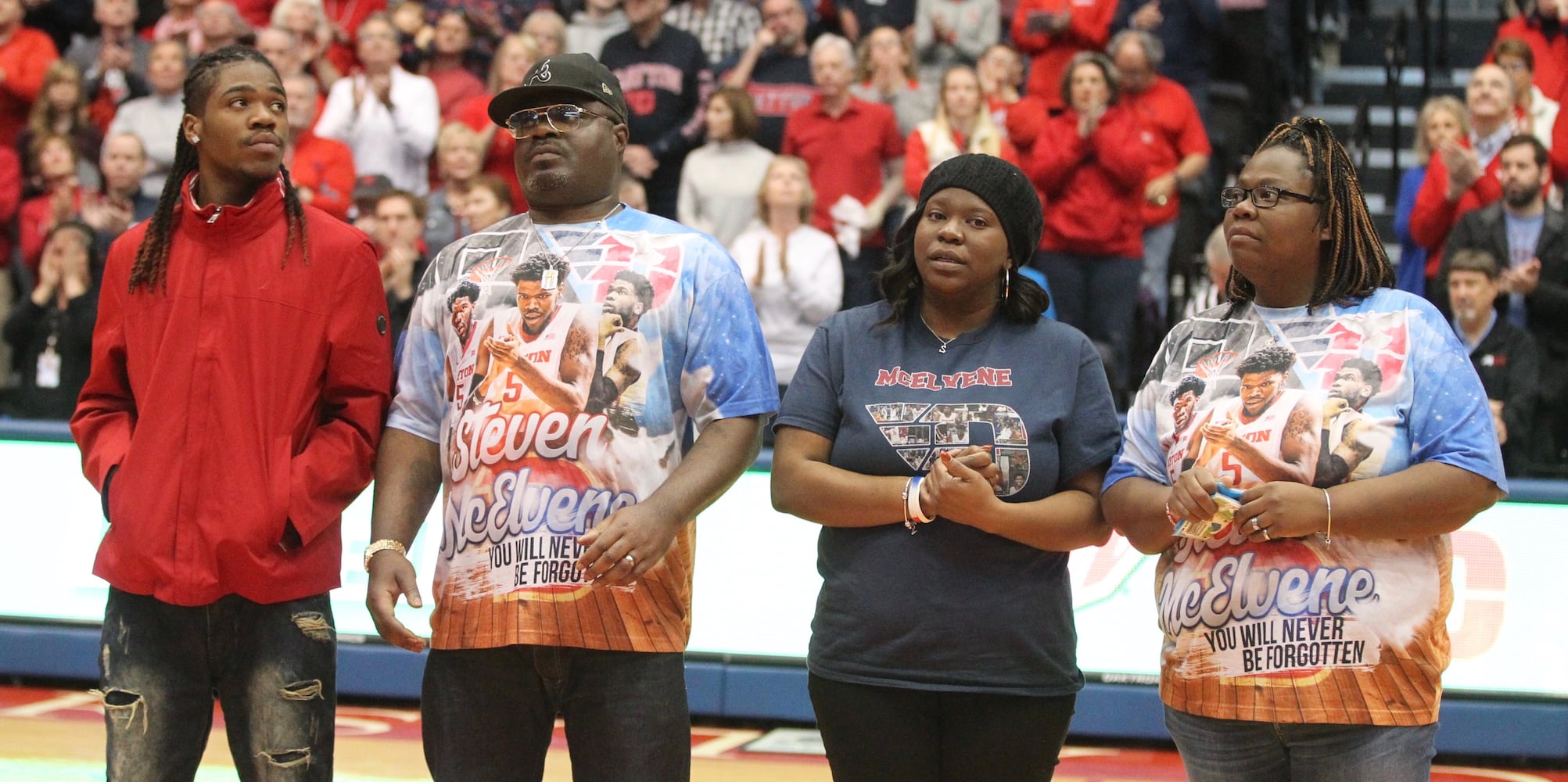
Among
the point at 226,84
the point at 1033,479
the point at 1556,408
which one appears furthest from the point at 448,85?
the point at 1033,479

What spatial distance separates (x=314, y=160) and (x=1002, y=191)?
678 cm

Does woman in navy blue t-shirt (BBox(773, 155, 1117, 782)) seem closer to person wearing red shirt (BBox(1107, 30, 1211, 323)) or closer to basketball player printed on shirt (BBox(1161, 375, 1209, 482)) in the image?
basketball player printed on shirt (BBox(1161, 375, 1209, 482))

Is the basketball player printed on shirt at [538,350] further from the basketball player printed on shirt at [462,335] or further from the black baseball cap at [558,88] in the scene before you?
the black baseball cap at [558,88]

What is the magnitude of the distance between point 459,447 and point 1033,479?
3.74ft

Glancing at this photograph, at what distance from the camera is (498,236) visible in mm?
3605

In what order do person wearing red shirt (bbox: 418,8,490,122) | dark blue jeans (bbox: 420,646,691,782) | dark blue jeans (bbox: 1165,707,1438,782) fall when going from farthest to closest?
person wearing red shirt (bbox: 418,8,490,122), dark blue jeans (bbox: 420,646,691,782), dark blue jeans (bbox: 1165,707,1438,782)

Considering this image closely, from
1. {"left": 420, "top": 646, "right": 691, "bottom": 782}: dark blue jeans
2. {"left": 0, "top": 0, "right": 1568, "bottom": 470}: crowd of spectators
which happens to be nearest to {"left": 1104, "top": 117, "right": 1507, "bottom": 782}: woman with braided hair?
{"left": 420, "top": 646, "right": 691, "bottom": 782}: dark blue jeans

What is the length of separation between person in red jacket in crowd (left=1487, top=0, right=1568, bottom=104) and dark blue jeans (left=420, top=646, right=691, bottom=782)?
314 inches

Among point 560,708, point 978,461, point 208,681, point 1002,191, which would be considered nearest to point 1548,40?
point 1002,191

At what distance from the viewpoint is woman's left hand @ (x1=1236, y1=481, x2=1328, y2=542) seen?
10.2 feet

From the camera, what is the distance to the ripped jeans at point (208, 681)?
3.45m

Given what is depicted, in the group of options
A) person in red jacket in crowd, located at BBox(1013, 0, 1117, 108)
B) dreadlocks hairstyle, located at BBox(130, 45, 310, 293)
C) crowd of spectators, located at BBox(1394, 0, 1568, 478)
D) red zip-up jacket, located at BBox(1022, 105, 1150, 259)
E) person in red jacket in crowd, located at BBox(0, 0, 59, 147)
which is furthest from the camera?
person in red jacket in crowd, located at BBox(0, 0, 59, 147)

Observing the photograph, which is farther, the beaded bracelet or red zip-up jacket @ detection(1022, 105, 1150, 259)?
red zip-up jacket @ detection(1022, 105, 1150, 259)

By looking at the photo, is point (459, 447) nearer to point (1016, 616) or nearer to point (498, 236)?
point (498, 236)
